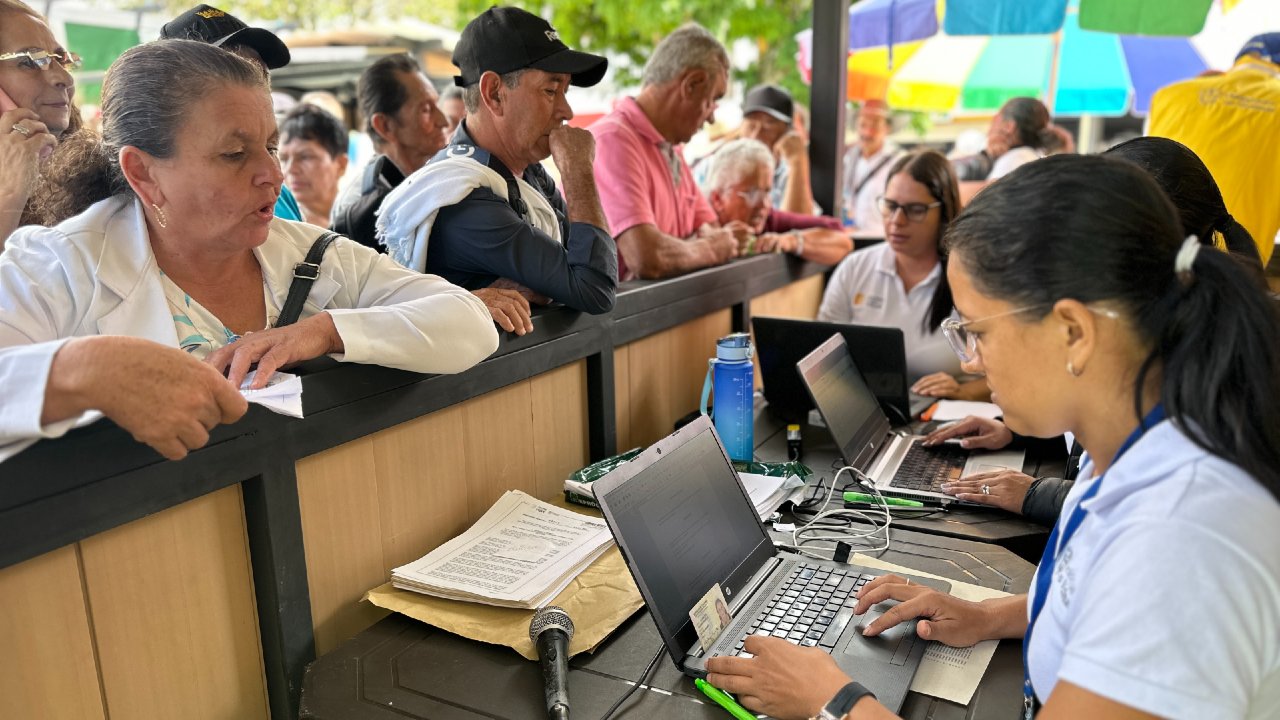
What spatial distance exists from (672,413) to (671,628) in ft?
4.14

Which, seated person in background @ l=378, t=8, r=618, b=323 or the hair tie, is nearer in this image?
the hair tie

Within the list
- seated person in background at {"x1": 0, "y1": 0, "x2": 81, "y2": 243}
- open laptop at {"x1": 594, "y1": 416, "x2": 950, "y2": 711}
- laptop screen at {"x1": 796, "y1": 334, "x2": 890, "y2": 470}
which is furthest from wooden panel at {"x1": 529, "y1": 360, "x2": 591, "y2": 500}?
seated person in background at {"x1": 0, "y1": 0, "x2": 81, "y2": 243}

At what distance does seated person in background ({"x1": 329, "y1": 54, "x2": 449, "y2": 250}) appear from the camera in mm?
2973

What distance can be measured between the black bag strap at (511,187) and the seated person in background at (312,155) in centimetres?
179

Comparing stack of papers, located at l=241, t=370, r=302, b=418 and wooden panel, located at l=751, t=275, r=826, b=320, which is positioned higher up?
stack of papers, located at l=241, t=370, r=302, b=418

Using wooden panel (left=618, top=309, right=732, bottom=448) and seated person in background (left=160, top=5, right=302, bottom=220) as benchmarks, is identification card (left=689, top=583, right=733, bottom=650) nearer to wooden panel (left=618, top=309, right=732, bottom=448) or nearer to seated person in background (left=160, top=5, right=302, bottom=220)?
wooden panel (left=618, top=309, right=732, bottom=448)

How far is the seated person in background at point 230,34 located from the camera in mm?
1961

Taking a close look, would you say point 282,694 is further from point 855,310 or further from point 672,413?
point 855,310

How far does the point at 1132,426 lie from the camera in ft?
3.31

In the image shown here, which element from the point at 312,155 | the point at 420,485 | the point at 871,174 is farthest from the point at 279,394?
the point at 871,174

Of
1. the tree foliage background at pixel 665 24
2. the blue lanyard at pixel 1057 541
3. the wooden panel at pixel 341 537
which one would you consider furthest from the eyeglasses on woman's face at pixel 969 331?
the tree foliage background at pixel 665 24

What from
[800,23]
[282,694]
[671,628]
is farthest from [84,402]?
[800,23]

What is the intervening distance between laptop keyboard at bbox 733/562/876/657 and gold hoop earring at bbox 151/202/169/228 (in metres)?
1.09

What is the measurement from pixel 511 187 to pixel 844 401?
0.99 m
